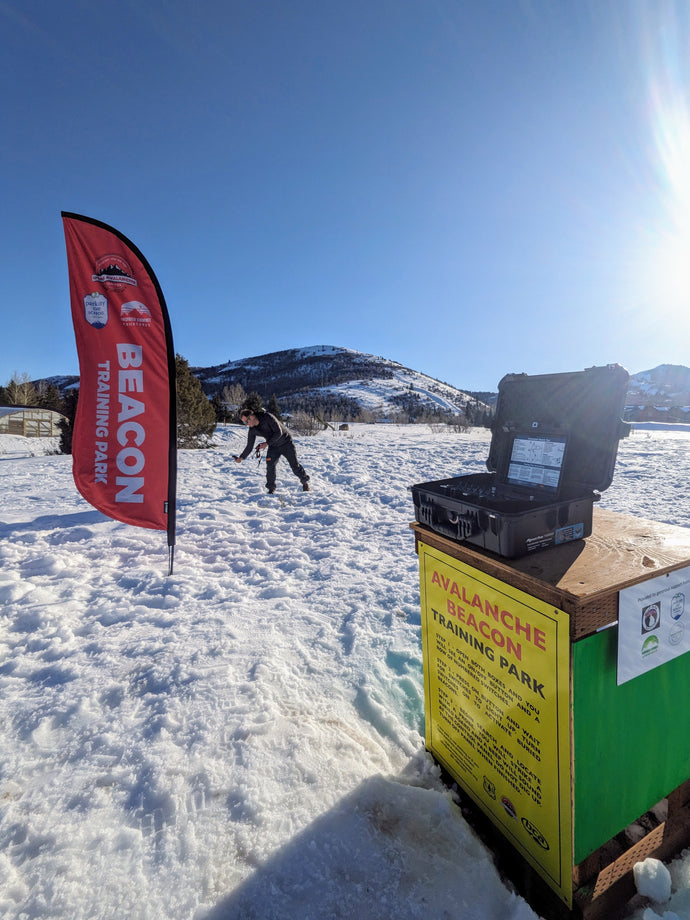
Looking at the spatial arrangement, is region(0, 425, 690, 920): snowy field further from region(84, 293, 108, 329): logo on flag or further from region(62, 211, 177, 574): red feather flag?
region(84, 293, 108, 329): logo on flag

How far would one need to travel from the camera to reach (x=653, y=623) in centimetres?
137

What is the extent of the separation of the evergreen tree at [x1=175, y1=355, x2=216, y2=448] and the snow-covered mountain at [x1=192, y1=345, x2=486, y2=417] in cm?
5687

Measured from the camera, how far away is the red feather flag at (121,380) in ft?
12.3

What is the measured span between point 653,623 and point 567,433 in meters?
0.75

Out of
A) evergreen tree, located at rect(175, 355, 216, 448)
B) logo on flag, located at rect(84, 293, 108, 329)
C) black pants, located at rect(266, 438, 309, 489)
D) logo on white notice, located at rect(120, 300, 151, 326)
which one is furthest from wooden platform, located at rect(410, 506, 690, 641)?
evergreen tree, located at rect(175, 355, 216, 448)

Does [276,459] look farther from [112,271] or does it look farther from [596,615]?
[596,615]

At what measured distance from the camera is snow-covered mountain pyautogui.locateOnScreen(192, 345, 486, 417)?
84.1 meters

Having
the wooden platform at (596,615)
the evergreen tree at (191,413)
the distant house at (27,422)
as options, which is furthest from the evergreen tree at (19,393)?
the wooden platform at (596,615)

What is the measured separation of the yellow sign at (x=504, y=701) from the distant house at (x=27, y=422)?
2892 cm

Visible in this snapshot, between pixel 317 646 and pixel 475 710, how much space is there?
1.43 meters

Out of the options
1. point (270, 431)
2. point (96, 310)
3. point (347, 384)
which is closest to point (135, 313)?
point (96, 310)

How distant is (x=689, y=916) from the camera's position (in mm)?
1295

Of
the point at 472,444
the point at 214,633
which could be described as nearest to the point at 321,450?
the point at 472,444

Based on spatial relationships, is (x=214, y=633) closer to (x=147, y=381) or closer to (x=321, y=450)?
(x=147, y=381)
